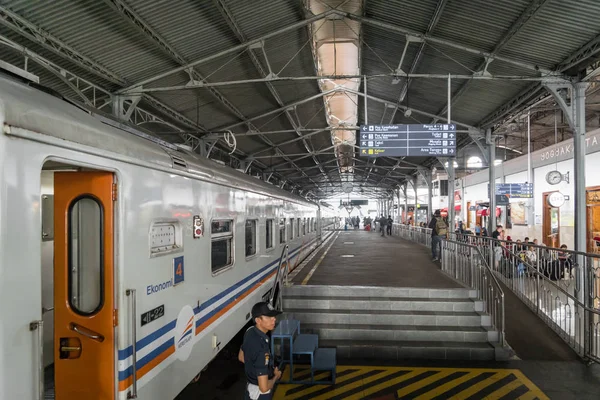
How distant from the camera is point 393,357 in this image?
6906mm

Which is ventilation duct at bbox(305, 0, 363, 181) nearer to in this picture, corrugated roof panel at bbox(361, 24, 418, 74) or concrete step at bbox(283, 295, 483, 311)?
corrugated roof panel at bbox(361, 24, 418, 74)

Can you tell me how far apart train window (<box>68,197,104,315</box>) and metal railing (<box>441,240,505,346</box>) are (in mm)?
6008

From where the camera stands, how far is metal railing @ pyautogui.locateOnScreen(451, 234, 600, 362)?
649 centimetres

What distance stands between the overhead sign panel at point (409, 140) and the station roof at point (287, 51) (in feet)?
3.49

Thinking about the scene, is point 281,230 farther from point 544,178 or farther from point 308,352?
point 544,178

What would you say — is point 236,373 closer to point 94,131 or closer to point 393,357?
point 393,357

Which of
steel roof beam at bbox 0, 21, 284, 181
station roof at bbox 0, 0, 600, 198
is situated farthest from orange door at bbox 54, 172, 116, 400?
steel roof beam at bbox 0, 21, 284, 181

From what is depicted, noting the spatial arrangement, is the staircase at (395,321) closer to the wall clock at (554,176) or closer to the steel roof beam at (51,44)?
the steel roof beam at (51,44)

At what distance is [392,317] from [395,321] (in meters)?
0.09

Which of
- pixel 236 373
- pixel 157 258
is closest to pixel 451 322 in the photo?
pixel 236 373

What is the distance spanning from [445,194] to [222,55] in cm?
2622

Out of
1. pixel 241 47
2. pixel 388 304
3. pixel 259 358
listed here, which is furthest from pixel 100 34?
pixel 388 304

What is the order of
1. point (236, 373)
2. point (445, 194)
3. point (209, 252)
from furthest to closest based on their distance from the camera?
point (445, 194) → point (236, 373) → point (209, 252)

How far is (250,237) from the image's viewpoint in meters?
7.90
